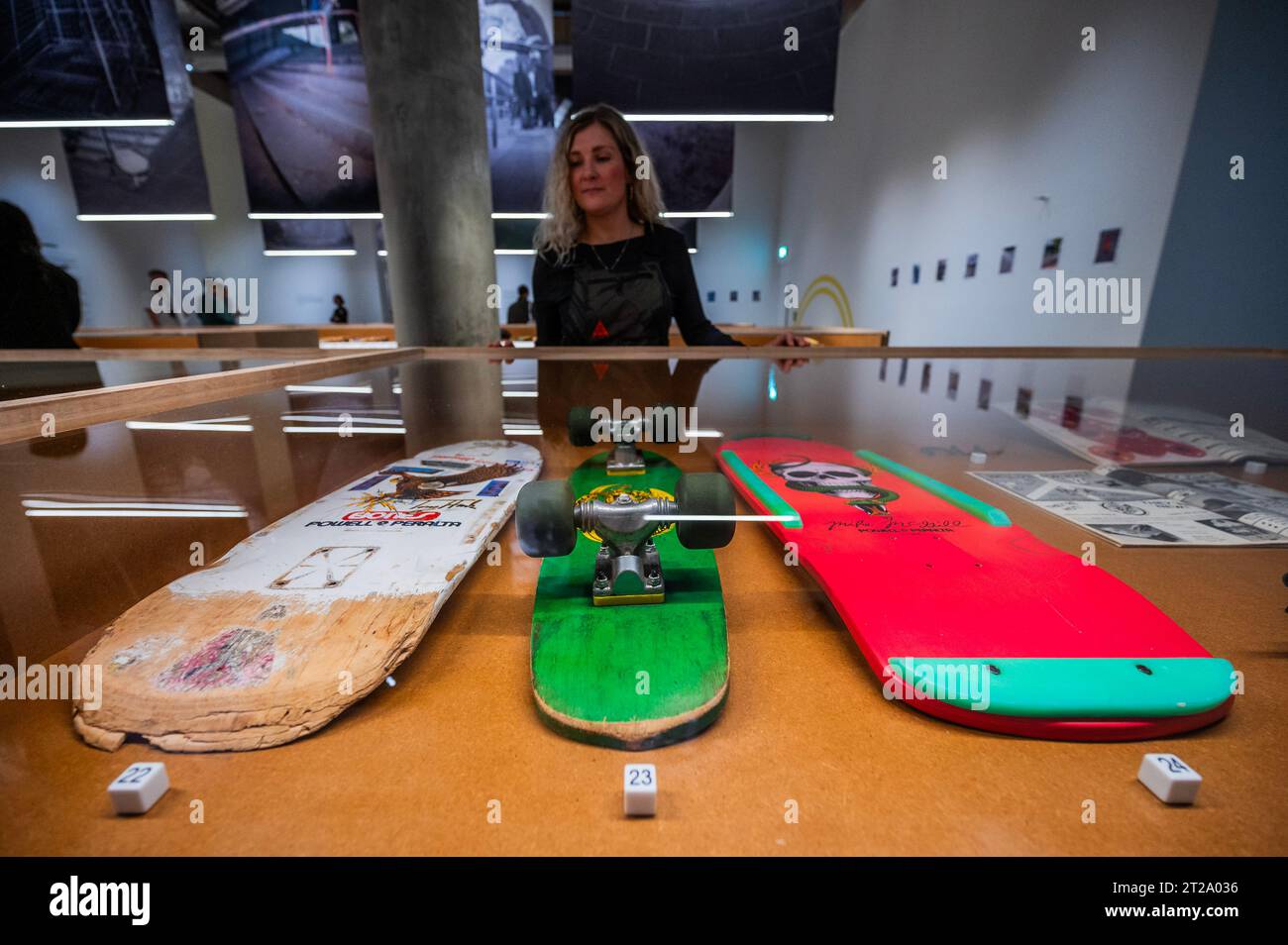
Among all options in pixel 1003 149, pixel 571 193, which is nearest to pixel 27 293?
pixel 571 193

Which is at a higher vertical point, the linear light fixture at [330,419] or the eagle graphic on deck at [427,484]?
the linear light fixture at [330,419]

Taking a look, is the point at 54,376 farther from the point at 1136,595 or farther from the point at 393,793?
the point at 1136,595

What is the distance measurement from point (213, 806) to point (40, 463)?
68cm

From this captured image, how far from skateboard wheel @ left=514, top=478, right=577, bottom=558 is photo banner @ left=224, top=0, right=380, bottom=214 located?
207 inches

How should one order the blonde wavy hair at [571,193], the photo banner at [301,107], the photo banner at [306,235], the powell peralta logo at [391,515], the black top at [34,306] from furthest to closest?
the photo banner at [306,235], the photo banner at [301,107], the blonde wavy hair at [571,193], the black top at [34,306], the powell peralta logo at [391,515]

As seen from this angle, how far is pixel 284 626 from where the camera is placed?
74cm

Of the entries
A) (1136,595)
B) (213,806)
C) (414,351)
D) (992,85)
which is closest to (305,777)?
(213,806)

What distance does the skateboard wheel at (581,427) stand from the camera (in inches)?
59.8

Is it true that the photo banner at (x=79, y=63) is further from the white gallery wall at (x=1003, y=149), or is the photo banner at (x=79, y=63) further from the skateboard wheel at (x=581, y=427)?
the white gallery wall at (x=1003, y=149)

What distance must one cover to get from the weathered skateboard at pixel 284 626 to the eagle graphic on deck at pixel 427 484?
26 mm

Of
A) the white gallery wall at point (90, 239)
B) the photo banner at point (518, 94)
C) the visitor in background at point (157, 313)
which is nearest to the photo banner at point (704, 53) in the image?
the photo banner at point (518, 94)

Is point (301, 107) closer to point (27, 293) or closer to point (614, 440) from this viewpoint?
point (27, 293)

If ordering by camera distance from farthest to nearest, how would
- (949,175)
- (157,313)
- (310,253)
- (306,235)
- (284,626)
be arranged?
(310,253) < (306,235) < (157,313) < (949,175) < (284,626)

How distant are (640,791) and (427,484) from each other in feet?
3.34
